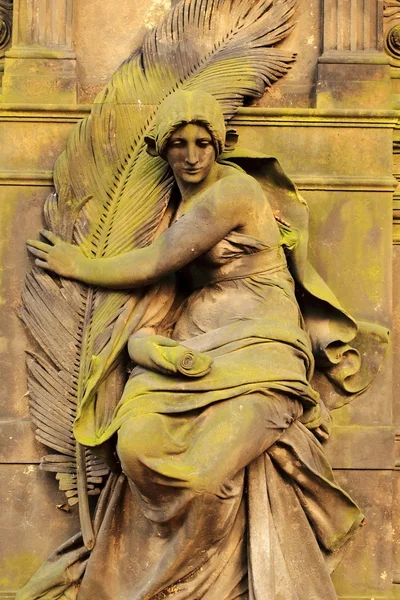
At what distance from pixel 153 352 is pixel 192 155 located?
114cm

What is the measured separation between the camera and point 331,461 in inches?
446

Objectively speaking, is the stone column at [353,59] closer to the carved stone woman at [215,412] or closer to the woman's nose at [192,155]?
the carved stone woman at [215,412]

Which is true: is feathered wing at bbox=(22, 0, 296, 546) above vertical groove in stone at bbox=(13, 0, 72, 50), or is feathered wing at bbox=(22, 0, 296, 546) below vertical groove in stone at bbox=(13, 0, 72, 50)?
below

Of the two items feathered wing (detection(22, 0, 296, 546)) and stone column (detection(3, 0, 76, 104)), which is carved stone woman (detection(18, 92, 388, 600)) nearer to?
feathered wing (detection(22, 0, 296, 546))

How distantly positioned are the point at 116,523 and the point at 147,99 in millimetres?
2528

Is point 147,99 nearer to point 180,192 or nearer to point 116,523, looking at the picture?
point 180,192

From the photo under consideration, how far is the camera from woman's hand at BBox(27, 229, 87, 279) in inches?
446

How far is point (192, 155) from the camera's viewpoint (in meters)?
11.0

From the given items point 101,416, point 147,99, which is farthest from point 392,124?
point 101,416

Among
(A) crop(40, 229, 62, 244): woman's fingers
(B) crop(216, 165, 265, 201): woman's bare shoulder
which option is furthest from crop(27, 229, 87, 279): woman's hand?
(B) crop(216, 165, 265, 201): woman's bare shoulder

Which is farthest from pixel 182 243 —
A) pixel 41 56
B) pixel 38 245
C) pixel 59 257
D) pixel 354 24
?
pixel 354 24

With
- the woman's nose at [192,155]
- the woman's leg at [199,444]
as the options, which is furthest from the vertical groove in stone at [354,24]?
the woman's leg at [199,444]

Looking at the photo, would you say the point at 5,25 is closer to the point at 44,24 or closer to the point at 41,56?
the point at 44,24

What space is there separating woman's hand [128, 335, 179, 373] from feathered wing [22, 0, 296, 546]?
271 mm
